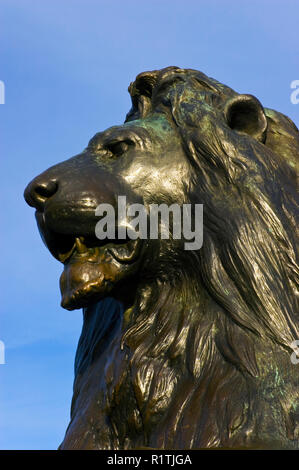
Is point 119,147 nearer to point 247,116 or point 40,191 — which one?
point 40,191

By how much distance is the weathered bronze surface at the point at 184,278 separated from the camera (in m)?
4.15

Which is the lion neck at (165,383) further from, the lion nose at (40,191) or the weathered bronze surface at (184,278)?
the lion nose at (40,191)

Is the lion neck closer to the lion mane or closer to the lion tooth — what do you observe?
the lion mane

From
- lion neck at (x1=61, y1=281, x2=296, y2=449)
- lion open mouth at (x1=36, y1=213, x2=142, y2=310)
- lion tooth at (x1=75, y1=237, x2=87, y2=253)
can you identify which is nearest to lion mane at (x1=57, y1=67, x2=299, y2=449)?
lion neck at (x1=61, y1=281, x2=296, y2=449)

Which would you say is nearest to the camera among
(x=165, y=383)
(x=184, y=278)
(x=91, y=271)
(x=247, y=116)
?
(x=165, y=383)

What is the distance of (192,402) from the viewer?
4.18 meters

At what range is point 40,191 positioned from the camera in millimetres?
4449

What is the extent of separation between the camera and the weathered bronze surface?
415 centimetres

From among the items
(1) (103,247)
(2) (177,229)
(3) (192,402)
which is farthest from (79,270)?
(3) (192,402)

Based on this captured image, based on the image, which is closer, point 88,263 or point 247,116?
point 88,263

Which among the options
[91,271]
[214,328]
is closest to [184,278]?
[214,328]

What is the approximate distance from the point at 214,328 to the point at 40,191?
970 millimetres

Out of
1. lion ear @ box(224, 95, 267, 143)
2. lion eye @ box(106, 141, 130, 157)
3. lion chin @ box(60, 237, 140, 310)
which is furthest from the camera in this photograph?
lion ear @ box(224, 95, 267, 143)
